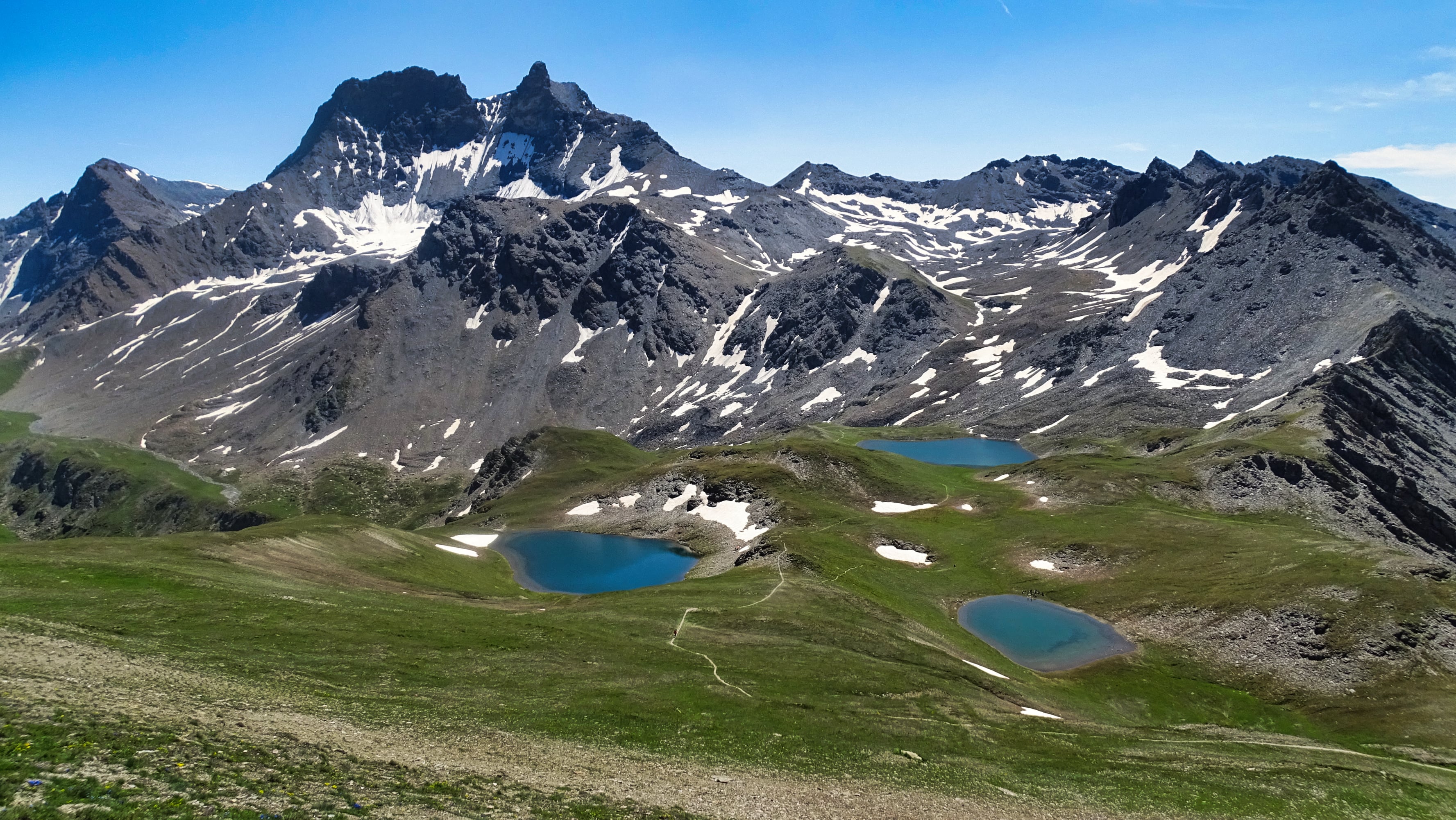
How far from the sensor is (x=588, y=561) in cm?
12562

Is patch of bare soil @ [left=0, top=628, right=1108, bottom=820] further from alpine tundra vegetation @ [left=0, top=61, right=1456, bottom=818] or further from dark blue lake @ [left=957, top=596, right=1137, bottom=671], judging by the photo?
dark blue lake @ [left=957, top=596, right=1137, bottom=671]

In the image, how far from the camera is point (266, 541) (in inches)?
3194

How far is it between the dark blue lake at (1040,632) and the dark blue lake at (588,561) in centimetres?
3914

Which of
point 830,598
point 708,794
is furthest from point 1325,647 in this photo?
point 708,794

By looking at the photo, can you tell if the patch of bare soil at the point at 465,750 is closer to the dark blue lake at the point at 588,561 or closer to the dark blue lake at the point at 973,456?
the dark blue lake at the point at 588,561

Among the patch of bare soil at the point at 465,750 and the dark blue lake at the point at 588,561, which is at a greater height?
the patch of bare soil at the point at 465,750

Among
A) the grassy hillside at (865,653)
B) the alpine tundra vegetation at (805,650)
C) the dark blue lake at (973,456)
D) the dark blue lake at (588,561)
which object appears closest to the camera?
the alpine tundra vegetation at (805,650)

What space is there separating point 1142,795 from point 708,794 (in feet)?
74.9

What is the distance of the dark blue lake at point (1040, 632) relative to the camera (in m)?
80.2

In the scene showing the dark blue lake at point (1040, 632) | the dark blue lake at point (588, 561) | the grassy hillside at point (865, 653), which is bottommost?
the dark blue lake at point (1040, 632)

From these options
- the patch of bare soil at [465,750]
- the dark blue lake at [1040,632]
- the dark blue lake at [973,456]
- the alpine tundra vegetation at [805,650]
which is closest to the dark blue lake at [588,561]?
the alpine tundra vegetation at [805,650]

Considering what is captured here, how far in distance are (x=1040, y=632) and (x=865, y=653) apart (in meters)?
33.1

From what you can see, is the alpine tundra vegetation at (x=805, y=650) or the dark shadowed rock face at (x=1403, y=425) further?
the dark shadowed rock face at (x=1403, y=425)

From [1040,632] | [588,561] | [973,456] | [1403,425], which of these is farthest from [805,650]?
[1403,425]
